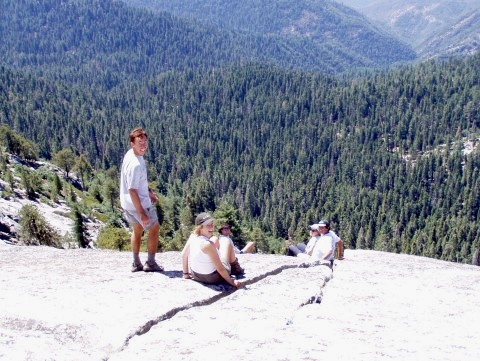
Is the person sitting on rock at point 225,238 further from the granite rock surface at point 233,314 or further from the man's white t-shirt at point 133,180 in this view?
the man's white t-shirt at point 133,180

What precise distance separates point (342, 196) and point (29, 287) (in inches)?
6736

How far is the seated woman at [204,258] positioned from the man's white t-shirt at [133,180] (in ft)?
4.88

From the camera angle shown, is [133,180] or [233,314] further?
[133,180]

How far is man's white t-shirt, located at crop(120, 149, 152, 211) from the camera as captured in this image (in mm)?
11109

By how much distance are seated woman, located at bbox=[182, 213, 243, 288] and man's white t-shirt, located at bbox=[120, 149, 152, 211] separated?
149cm

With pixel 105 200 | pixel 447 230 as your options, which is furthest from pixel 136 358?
pixel 447 230

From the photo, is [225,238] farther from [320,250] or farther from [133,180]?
[320,250]

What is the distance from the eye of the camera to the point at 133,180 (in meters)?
11.1

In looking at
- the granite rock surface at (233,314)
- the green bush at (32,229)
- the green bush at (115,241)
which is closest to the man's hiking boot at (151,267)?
the granite rock surface at (233,314)

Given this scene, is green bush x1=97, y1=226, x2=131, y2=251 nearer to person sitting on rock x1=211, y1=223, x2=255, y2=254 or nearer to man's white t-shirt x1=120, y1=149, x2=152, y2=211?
person sitting on rock x1=211, y1=223, x2=255, y2=254

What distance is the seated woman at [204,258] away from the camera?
437 inches

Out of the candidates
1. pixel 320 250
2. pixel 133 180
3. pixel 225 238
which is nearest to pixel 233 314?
pixel 225 238

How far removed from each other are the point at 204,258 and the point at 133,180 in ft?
8.76

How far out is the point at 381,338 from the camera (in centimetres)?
901
